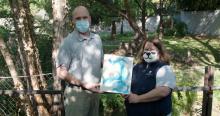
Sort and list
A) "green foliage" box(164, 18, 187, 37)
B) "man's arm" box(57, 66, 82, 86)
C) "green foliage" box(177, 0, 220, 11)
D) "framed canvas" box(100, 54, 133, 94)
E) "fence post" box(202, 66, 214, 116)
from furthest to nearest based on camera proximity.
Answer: "green foliage" box(177, 0, 220, 11) → "green foliage" box(164, 18, 187, 37) → "fence post" box(202, 66, 214, 116) → "man's arm" box(57, 66, 82, 86) → "framed canvas" box(100, 54, 133, 94)

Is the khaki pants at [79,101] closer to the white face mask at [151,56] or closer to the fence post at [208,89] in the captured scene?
the white face mask at [151,56]

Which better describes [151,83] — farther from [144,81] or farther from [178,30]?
[178,30]

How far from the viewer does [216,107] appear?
8.11 metres

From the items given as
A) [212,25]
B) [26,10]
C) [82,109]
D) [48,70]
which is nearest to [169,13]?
[212,25]

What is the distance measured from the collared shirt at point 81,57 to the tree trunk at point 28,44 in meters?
2.65

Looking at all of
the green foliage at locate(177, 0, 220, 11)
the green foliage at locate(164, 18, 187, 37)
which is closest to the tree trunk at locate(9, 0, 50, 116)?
the green foliage at locate(164, 18, 187, 37)

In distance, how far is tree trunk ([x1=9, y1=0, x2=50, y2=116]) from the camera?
6867 mm

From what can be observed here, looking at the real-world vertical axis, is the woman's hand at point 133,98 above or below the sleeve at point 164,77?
below

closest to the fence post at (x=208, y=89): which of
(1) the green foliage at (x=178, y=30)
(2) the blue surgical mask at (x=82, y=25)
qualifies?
(2) the blue surgical mask at (x=82, y=25)

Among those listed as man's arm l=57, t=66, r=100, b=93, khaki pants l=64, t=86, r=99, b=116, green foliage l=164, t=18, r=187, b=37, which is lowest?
green foliage l=164, t=18, r=187, b=37

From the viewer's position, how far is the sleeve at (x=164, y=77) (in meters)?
3.93

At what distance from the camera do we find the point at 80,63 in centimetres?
440

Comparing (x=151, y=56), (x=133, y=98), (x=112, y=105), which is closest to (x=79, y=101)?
(x=133, y=98)

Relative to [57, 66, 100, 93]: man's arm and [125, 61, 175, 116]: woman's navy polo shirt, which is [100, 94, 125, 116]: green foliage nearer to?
[57, 66, 100, 93]: man's arm
